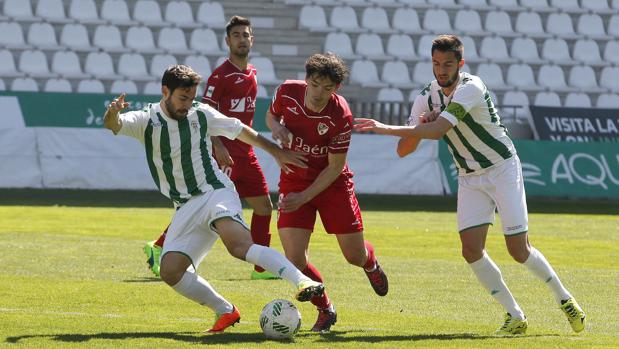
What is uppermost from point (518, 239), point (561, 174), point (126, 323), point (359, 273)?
point (518, 239)

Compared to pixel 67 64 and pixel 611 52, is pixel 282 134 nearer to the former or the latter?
pixel 67 64

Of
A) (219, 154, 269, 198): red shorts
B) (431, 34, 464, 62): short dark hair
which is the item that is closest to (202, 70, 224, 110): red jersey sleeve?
(219, 154, 269, 198): red shorts

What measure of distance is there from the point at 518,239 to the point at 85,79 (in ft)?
60.0

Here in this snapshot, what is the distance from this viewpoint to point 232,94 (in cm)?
1151

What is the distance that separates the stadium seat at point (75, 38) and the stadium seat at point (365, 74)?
5.69 m

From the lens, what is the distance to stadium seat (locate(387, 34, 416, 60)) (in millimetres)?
27406

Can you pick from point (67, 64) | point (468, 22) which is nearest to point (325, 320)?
point (67, 64)

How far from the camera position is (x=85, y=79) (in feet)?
82.8

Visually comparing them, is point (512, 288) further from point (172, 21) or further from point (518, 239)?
point (172, 21)

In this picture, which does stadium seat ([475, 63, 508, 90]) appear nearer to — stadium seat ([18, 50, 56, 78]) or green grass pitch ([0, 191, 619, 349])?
stadium seat ([18, 50, 56, 78])

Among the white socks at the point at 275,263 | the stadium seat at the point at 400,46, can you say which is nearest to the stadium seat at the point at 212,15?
the stadium seat at the point at 400,46

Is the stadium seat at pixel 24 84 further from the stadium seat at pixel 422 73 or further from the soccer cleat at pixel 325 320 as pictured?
the soccer cleat at pixel 325 320

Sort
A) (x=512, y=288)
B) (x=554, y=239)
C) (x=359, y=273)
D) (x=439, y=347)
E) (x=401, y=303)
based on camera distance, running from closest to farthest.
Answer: (x=439, y=347) → (x=401, y=303) → (x=512, y=288) → (x=359, y=273) → (x=554, y=239)

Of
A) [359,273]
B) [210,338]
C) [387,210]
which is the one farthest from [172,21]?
[210,338]
